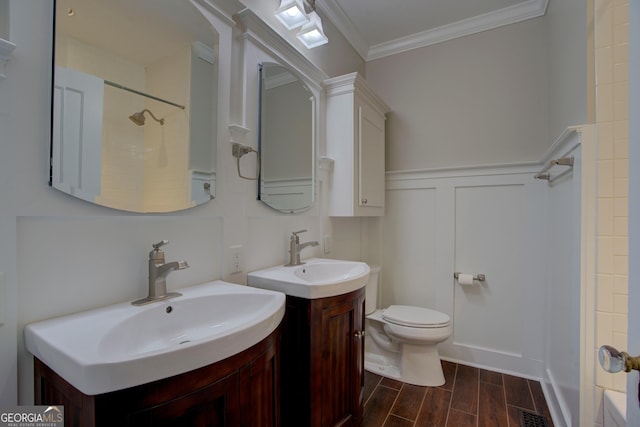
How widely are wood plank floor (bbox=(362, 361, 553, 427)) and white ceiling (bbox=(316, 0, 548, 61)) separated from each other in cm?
269

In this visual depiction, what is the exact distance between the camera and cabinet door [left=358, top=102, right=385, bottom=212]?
2109 mm

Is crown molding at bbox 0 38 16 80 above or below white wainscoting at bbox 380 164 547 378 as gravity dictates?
above

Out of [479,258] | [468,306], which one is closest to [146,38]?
[479,258]

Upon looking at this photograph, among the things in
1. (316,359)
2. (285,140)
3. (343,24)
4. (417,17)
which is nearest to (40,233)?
(316,359)

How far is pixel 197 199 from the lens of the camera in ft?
3.96

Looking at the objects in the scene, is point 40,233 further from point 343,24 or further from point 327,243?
point 343,24

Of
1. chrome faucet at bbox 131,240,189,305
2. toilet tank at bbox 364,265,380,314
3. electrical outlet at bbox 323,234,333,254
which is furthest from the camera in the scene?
toilet tank at bbox 364,265,380,314

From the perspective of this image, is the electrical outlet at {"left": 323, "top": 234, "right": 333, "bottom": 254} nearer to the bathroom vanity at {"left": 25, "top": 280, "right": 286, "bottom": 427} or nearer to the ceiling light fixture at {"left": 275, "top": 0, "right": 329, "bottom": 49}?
the bathroom vanity at {"left": 25, "top": 280, "right": 286, "bottom": 427}

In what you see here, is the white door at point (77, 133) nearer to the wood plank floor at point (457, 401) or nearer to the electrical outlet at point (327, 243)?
the electrical outlet at point (327, 243)

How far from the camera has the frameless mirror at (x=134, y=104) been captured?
0.86 m

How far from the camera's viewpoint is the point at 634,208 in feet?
1.81

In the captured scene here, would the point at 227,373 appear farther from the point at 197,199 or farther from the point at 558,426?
the point at 558,426

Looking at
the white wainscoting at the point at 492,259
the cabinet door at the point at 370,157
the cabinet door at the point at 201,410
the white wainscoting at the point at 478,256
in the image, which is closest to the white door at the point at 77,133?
the cabinet door at the point at 201,410

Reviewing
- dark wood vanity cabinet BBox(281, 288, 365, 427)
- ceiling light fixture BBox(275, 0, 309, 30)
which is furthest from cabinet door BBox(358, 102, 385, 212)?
dark wood vanity cabinet BBox(281, 288, 365, 427)
